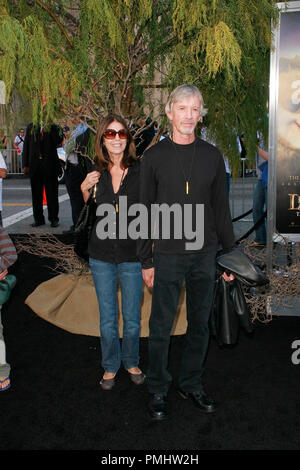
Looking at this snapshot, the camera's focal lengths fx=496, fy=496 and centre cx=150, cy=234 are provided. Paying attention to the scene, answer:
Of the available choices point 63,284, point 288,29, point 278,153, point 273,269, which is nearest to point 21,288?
point 63,284

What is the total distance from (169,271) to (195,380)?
85cm

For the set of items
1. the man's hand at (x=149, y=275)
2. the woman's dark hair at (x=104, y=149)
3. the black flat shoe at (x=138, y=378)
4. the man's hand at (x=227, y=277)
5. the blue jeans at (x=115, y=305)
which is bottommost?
the black flat shoe at (x=138, y=378)

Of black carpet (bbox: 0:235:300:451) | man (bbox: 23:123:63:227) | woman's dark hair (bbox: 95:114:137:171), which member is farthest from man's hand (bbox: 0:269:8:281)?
man (bbox: 23:123:63:227)

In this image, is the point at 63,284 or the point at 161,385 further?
the point at 63,284

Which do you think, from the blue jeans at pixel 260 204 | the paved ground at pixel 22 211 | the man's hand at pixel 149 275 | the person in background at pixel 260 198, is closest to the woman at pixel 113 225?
the man's hand at pixel 149 275

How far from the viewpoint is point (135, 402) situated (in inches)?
136

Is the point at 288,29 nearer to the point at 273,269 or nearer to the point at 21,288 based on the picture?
the point at 273,269

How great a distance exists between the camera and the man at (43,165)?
30.3 feet

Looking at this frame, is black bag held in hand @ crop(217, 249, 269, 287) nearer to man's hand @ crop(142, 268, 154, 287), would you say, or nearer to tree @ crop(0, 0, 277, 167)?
man's hand @ crop(142, 268, 154, 287)

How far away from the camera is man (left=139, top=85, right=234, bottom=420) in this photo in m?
2.99

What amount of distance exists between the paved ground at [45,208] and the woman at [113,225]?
3.78 meters

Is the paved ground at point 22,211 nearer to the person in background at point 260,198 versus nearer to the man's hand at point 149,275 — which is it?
the person in background at point 260,198

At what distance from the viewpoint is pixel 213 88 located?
4.30 meters

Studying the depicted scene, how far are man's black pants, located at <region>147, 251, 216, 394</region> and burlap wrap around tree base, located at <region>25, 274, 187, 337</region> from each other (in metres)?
1.28
